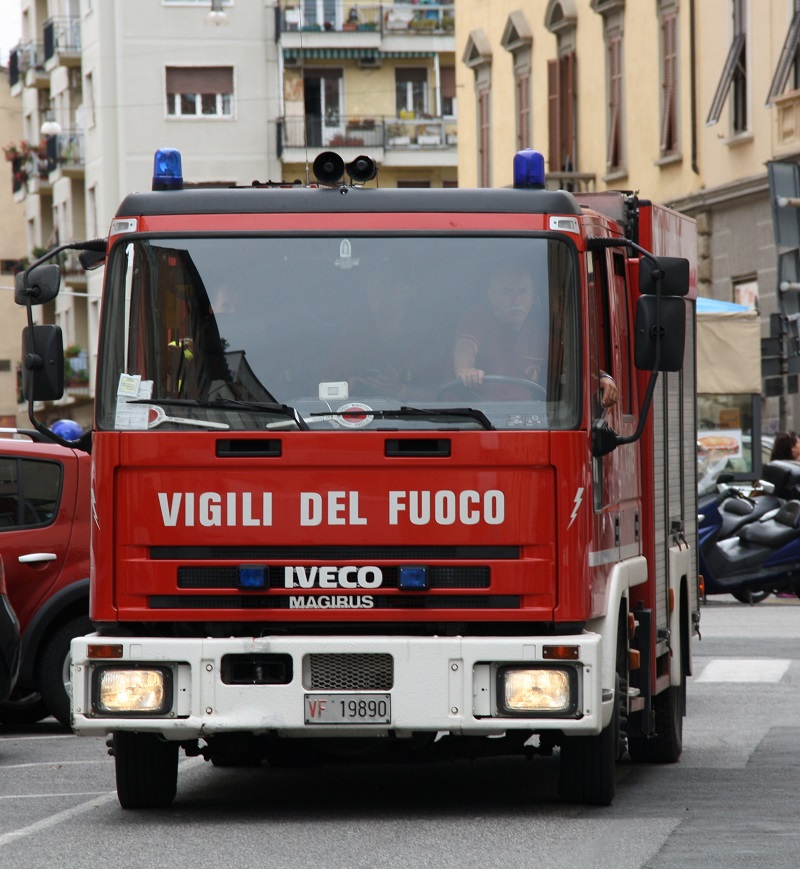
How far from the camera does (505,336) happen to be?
28.7ft

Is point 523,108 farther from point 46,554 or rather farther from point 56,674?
point 56,674

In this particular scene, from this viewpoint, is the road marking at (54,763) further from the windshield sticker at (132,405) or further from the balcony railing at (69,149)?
the balcony railing at (69,149)

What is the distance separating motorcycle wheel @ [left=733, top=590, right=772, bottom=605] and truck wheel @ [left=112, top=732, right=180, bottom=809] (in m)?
13.6

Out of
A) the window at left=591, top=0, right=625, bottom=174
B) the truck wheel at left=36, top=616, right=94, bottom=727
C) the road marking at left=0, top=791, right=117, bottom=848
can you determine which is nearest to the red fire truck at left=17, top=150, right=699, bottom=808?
the road marking at left=0, top=791, right=117, bottom=848

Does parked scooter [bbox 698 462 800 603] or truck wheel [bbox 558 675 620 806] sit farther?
parked scooter [bbox 698 462 800 603]

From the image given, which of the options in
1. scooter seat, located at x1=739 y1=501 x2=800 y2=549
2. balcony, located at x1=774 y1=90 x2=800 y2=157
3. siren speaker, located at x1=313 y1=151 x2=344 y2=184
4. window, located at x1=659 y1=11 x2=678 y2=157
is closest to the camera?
siren speaker, located at x1=313 y1=151 x2=344 y2=184

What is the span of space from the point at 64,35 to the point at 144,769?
6089 cm

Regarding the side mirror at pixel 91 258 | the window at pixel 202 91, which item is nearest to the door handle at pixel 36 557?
the side mirror at pixel 91 258

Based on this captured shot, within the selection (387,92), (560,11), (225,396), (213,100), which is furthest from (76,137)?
(225,396)

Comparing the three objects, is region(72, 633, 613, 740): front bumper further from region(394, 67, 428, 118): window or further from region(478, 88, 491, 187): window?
region(394, 67, 428, 118): window

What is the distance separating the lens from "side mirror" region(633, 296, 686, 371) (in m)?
8.90

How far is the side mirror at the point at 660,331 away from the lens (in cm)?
890

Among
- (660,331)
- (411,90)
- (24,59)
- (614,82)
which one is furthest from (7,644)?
(24,59)

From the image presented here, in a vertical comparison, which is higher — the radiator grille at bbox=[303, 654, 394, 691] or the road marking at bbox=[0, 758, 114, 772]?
the radiator grille at bbox=[303, 654, 394, 691]
